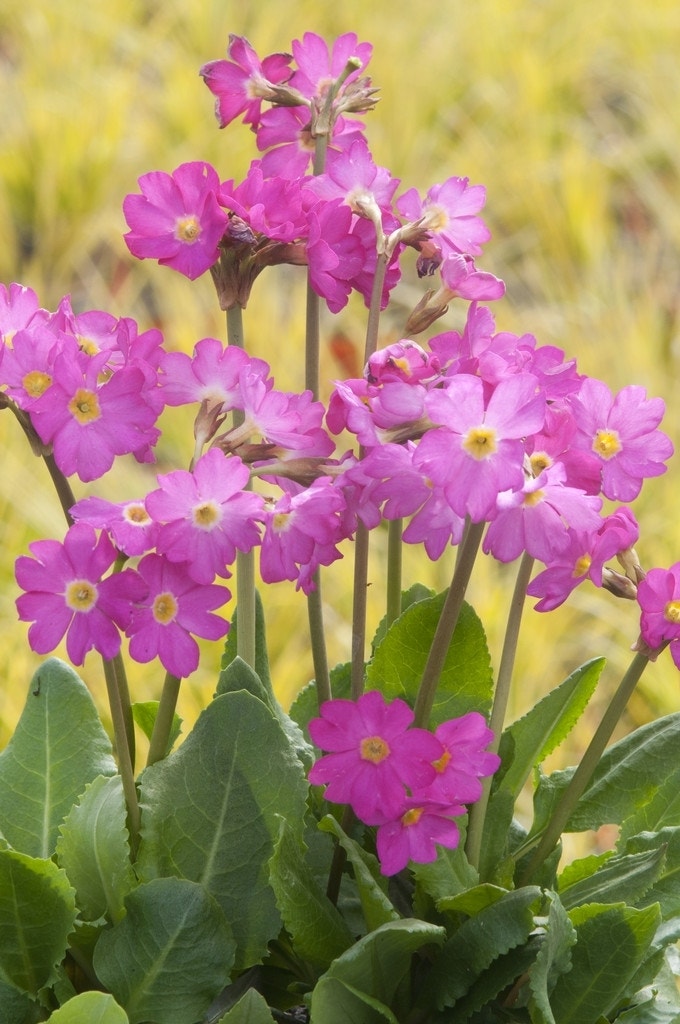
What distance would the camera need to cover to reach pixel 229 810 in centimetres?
90

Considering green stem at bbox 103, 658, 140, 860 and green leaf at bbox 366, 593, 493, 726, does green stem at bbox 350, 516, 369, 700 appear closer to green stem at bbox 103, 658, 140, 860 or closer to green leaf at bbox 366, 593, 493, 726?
green leaf at bbox 366, 593, 493, 726

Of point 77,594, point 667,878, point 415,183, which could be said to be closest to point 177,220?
point 77,594

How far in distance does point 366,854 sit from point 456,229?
409 millimetres

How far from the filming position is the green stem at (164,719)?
2.88 ft

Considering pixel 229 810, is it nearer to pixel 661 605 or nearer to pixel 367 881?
pixel 367 881

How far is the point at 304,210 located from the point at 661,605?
0.33m

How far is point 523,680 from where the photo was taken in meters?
2.08

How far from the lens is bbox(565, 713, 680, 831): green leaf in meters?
1.02

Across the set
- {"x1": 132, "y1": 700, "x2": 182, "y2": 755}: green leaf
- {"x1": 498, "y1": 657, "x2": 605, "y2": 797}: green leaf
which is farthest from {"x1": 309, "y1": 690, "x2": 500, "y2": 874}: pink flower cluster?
{"x1": 132, "y1": 700, "x2": 182, "y2": 755}: green leaf

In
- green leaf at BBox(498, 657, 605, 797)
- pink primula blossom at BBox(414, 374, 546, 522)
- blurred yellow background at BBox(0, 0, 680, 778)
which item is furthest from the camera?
blurred yellow background at BBox(0, 0, 680, 778)

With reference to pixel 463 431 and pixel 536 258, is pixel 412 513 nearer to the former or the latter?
pixel 463 431

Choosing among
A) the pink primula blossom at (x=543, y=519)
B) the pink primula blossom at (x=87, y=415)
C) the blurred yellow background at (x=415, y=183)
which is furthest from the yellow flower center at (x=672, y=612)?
the blurred yellow background at (x=415, y=183)

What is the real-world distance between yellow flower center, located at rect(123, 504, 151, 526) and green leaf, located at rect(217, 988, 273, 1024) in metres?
0.28

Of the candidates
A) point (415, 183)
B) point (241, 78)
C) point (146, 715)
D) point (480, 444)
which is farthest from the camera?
point (415, 183)
